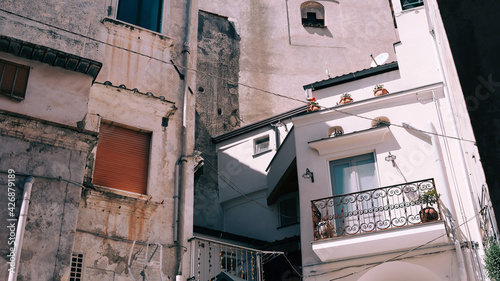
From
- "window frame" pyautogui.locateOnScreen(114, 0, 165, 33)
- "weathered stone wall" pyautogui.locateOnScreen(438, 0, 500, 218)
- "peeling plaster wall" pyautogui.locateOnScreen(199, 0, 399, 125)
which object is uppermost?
"peeling plaster wall" pyautogui.locateOnScreen(199, 0, 399, 125)

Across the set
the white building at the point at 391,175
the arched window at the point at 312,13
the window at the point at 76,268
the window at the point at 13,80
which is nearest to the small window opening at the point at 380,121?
the white building at the point at 391,175

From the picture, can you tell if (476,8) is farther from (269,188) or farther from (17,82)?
(269,188)

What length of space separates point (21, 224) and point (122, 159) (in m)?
3.46

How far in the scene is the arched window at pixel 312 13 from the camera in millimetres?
28000

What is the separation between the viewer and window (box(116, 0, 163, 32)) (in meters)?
13.7

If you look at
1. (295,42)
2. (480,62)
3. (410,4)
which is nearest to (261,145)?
(410,4)

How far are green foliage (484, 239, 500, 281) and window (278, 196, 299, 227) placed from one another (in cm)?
685

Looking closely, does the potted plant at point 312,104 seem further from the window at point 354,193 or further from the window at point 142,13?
the window at point 142,13

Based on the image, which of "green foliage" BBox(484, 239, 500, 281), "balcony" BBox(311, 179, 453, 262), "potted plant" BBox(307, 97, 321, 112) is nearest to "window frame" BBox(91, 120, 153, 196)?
"balcony" BBox(311, 179, 453, 262)

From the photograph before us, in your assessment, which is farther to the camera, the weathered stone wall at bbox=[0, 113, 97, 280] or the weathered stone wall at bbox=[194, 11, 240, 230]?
the weathered stone wall at bbox=[194, 11, 240, 230]

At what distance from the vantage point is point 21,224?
29.3ft

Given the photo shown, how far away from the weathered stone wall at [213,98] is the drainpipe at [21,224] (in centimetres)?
983

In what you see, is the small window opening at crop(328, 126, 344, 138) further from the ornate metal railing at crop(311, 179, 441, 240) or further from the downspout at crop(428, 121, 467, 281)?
the downspout at crop(428, 121, 467, 281)

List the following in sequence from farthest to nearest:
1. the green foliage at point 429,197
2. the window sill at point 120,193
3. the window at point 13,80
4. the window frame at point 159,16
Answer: the window frame at point 159,16 → the green foliage at point 429,197 → the window sill at point 120,193 → the window at point 13,80
